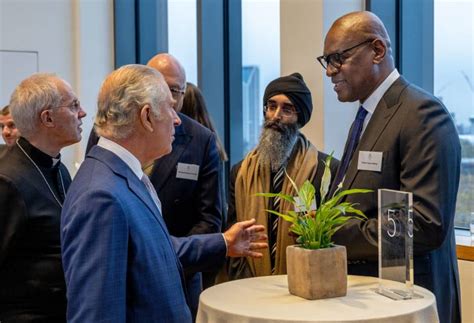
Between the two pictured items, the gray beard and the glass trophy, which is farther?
the gray beard

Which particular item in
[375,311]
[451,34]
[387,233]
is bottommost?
[375,311]

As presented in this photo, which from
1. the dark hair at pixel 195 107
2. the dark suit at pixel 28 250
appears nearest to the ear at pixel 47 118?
the dark suit at pixel 28 250

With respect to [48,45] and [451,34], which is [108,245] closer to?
[451,34]

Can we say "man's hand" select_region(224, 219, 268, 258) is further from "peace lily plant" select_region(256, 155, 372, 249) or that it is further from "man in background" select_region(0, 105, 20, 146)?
"man in background" select_region(0, 105, 20, 146)

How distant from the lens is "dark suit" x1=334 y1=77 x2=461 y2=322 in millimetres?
2373

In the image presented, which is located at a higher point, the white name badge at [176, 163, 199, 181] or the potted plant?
the white name badge at [176, 163, 199, 181]

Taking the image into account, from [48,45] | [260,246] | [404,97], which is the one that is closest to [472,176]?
[404,97]

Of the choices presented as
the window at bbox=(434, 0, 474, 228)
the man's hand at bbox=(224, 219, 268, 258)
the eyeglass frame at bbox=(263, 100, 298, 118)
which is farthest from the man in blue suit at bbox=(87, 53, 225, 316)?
the window at bbox=(434, 0, 474, 228)

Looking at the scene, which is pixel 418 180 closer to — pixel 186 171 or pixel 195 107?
pixel 186 171

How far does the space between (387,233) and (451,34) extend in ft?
7.36

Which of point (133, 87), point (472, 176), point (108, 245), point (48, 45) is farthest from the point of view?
point (48, 45)

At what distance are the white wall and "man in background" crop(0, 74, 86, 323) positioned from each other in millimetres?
4085

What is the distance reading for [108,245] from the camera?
175 centimetres

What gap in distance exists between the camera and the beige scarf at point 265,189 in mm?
3289
